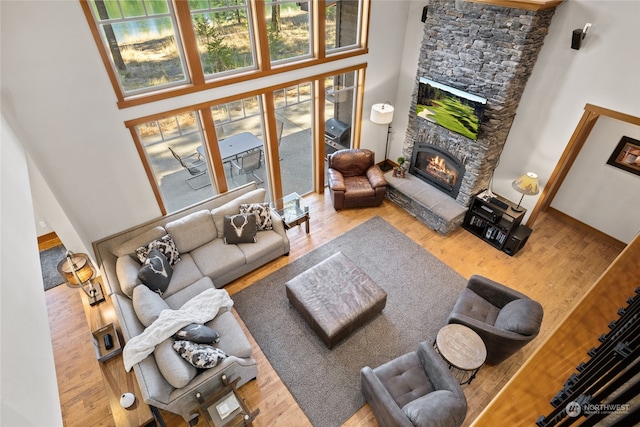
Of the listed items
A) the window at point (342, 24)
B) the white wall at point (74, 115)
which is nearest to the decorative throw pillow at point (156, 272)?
the white wall at point (74, 115)

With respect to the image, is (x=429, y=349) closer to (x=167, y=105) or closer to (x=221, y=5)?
(x=167, y=105)

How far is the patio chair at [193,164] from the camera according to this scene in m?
4.84

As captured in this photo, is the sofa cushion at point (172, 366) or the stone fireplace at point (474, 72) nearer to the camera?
the sofa cushion at point (172, 366)

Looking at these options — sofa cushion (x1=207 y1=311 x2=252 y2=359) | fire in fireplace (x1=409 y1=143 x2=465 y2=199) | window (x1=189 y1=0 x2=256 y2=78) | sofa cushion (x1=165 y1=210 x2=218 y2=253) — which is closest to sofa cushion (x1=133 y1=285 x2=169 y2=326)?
sofa cushion (x1=207 y1=311 x2=252 y2=359)

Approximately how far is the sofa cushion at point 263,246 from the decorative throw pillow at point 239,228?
121 mm

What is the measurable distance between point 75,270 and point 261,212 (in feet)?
7.80

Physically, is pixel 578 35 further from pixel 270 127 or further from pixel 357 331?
pixel 357 331

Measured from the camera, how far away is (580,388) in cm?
118

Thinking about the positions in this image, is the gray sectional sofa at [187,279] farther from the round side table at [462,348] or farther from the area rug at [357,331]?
the round side table at [462,348]

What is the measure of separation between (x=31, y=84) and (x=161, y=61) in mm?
1311

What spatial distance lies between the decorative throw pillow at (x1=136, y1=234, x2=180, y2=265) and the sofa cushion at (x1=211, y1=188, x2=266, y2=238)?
0.67 meters

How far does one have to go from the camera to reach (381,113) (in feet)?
19.3

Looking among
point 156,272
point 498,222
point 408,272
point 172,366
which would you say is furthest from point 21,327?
point 498,222

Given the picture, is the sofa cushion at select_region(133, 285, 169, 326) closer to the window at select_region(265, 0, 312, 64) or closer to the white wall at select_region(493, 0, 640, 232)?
the window at select_region(265, 0, 312, 64)
